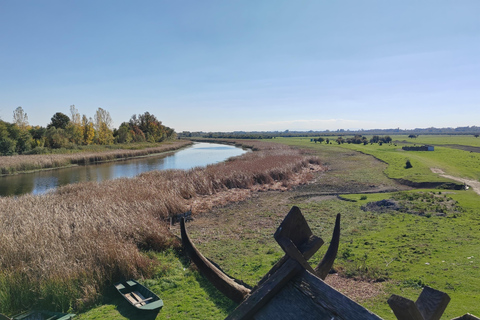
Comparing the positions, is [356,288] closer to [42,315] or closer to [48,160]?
[42,315]

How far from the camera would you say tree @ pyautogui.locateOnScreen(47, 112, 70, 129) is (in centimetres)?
7188

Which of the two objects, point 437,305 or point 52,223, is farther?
point 52,223

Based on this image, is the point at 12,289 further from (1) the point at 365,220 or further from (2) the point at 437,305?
(1) the point at 365,220

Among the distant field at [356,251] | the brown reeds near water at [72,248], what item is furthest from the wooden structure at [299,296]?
the brown reeds near water at [72,248]

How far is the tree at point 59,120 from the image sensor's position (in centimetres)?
7188

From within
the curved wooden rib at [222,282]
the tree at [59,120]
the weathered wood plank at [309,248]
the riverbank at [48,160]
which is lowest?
the riverbank at [48,160]

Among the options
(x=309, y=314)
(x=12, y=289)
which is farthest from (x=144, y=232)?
(x=309, y=314)

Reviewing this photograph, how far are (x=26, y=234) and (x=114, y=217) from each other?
99.5 inches

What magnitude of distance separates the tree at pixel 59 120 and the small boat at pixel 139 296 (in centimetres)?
7637

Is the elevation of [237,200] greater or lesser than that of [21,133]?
lesser

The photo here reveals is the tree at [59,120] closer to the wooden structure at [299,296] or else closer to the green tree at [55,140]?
the green tree at [55,140]

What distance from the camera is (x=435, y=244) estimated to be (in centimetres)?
969

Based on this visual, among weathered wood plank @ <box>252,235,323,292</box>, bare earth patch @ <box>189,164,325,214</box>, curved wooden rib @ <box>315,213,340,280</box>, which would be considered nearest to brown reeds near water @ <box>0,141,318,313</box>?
bare earth patch @ <box>189,164,325,214</box>

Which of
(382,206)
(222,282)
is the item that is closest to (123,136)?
(382,206)
